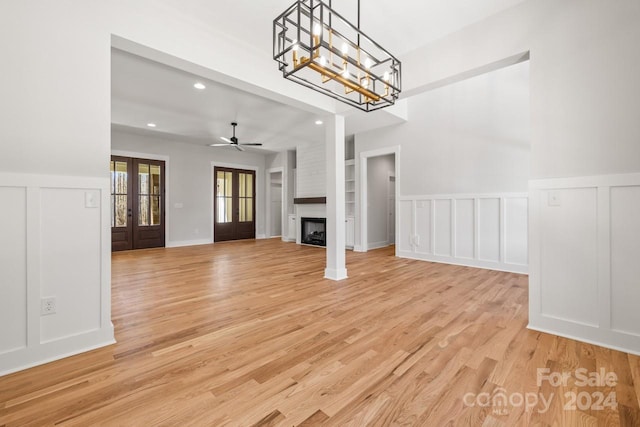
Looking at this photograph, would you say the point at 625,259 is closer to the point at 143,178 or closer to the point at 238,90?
the point at 238,90

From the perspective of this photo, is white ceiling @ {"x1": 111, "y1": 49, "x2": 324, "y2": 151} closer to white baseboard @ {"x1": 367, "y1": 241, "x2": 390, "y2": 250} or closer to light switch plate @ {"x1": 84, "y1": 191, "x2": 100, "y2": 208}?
light switch plate @ {"x1": 84, "y1": 191, "x2": 100, "y2": 208}

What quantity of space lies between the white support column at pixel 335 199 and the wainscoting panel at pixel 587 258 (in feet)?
7.07

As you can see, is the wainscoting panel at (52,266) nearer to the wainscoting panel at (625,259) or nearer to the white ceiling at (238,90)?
the white ceiling at (238,90)

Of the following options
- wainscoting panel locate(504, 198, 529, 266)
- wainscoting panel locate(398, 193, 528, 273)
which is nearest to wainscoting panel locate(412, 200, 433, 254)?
wainscoting panel locate(398, 193, 528, 273)

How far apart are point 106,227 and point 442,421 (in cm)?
242

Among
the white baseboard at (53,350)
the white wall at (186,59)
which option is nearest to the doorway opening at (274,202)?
the white wall at (186,59)

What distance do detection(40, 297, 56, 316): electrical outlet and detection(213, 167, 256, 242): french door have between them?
631 centimetres

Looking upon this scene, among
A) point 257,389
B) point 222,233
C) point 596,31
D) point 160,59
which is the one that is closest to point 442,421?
point 257,389

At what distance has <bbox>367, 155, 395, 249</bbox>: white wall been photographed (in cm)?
639

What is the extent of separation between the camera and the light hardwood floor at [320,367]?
1282 millimetres

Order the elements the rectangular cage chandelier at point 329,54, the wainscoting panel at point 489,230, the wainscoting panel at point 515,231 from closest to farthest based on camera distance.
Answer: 1. the rectangular cage chandelier at point 329,54
2. the wainscoting panel at point 515,231
3. the wainscoting panel at point 489,230

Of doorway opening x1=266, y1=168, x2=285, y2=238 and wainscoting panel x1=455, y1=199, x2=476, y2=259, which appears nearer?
wainscoting panel x1=455, y1=199, x2=476, y2=259

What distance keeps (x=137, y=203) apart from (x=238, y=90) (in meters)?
4.50

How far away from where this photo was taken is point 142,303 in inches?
111
